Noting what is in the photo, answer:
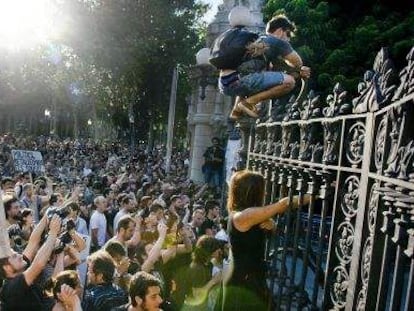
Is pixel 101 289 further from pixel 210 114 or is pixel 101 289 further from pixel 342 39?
pixel 210 114

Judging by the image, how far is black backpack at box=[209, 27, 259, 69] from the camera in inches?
203

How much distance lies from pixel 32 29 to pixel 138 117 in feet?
34.9

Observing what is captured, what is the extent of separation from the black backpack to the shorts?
15 cm

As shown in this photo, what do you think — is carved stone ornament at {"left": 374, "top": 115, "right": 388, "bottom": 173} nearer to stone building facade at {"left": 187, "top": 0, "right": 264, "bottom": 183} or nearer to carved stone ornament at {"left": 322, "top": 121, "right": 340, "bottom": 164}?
carved stone ornament at {"left": 322, "top": 121, "right": 340, "bottom": 164}

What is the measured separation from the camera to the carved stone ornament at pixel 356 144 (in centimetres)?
318

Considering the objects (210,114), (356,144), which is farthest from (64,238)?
(210,114)

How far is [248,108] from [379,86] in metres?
2.83

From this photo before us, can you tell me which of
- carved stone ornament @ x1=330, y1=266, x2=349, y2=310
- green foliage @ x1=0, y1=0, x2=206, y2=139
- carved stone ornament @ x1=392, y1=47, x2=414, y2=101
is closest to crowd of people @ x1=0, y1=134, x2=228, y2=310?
carved stone ornament @ x1=330, y1=266, x2=349, y2=310

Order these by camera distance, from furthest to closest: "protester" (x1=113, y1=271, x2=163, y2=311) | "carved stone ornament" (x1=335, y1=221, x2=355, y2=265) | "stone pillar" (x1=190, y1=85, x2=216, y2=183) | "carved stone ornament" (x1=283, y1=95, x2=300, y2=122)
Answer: "stone pillar" (x1=190, y1=85, x2=216, y2=183) → "carved stone ornament" (x1=283, y1=95, x2=300, y2=122) → "protester" (x1=113, y1=271, x2=163, y2=311) → "carved stone ornament" (x1=335, y1=221, x2=355, y2=265)

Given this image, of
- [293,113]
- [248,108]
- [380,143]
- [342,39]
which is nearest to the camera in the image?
[380,143]

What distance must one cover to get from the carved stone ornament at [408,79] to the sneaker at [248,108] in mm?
3144

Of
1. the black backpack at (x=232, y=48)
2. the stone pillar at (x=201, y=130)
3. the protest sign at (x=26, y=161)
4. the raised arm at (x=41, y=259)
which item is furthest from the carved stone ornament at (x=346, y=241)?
the stone pillar at (x=201, y=130)

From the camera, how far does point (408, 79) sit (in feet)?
7.82

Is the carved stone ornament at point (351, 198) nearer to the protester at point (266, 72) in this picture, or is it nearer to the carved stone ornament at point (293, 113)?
the carved stone ornament at point (293, 113)
